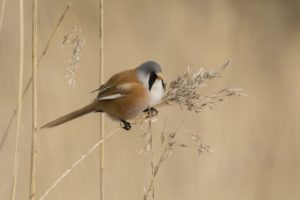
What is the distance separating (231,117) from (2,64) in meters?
1.09

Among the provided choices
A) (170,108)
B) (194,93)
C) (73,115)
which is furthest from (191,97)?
(170,108)

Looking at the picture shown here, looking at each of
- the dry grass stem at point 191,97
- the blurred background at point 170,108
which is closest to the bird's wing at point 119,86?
the dry grass stem at point 191,97

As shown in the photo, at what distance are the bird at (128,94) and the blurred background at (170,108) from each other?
616mm

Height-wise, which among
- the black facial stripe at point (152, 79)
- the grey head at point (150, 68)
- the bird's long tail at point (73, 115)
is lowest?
the bird's long tail at point (73, 115)

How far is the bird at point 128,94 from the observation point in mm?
2186

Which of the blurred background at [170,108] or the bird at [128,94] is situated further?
the blurred background at [170,108]

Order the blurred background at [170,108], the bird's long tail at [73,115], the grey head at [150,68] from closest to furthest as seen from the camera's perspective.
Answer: the bird's long tail at [73,115] → the grey head at [150,68] → the blurred background at [170,108]

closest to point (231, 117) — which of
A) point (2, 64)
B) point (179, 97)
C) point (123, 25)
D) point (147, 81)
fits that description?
point (123, 25)

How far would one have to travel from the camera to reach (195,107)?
6.00 ft

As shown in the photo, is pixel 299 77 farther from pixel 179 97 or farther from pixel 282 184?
pixel 179 97

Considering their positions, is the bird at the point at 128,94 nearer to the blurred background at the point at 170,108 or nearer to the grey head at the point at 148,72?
the grey head at the point at 148,72

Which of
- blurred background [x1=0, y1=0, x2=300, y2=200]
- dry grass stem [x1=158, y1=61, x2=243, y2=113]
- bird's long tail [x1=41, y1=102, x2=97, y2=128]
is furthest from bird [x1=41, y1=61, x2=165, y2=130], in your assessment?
blurred background [x1=0, y1=0, x2=300, y2=200]

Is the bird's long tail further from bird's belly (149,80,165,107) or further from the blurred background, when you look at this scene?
the blurred background

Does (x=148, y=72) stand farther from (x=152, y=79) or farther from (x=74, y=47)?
(x=74, y=47)
